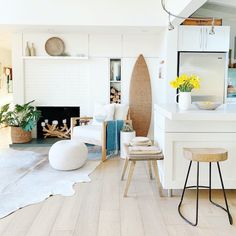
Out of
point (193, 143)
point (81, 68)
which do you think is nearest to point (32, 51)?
point (81, 68)

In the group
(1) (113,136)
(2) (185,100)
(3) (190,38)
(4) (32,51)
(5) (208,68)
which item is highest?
(3) (190,38)

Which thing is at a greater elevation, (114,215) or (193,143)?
(193,143)

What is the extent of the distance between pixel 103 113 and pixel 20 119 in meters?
1.62

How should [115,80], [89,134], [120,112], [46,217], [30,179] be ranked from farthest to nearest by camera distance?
[115,80]
[120,112]
[89,134]
[30,179]
[46,217]

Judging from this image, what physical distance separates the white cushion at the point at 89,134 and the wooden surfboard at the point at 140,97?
3.85 ft

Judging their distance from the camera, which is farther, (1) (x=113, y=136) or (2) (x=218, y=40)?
(2) (x=218, y=40)

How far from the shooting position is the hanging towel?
15.0 ft

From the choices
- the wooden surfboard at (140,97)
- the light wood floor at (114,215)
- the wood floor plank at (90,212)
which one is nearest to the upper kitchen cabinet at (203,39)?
the wooden surfboard at (140,97)

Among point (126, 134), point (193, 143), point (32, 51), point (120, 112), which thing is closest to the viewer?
point (193, 143)

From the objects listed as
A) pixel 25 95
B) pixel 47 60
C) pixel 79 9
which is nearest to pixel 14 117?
pixel 25 95

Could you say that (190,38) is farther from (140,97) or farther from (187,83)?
(187,83)

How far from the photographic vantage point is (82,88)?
5738mm

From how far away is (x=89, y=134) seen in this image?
462cm

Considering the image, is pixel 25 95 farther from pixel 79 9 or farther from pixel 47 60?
pixel 79 9
